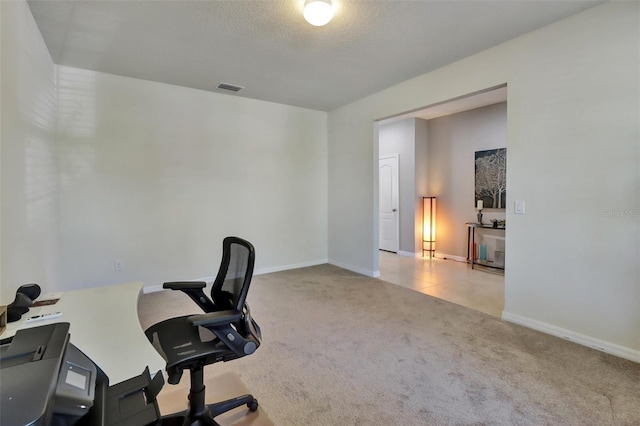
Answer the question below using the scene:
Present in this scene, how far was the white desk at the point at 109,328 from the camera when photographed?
42.0 inches

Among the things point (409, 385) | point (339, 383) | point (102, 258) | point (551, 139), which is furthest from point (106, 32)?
point (551, 139)

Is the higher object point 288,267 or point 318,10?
point 318,10

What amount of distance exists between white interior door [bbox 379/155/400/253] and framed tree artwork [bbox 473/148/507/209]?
5.14 feet

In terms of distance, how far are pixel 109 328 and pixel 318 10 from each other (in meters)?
2.31

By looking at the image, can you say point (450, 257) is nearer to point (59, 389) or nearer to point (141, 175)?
point (141, 175)

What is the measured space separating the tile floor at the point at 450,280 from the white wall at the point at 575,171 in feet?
1.90

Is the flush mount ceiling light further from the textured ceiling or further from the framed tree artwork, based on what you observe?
the framed tree artwork

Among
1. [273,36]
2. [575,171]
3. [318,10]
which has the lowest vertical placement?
[575,171]

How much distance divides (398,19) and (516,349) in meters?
2.83

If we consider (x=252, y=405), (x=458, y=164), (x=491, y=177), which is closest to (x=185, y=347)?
(x=252, y=405)

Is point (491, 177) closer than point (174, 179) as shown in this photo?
No

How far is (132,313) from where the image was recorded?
1.56 meters

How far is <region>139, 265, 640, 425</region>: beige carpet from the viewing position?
1.76 meters

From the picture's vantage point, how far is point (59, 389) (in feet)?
2.14
